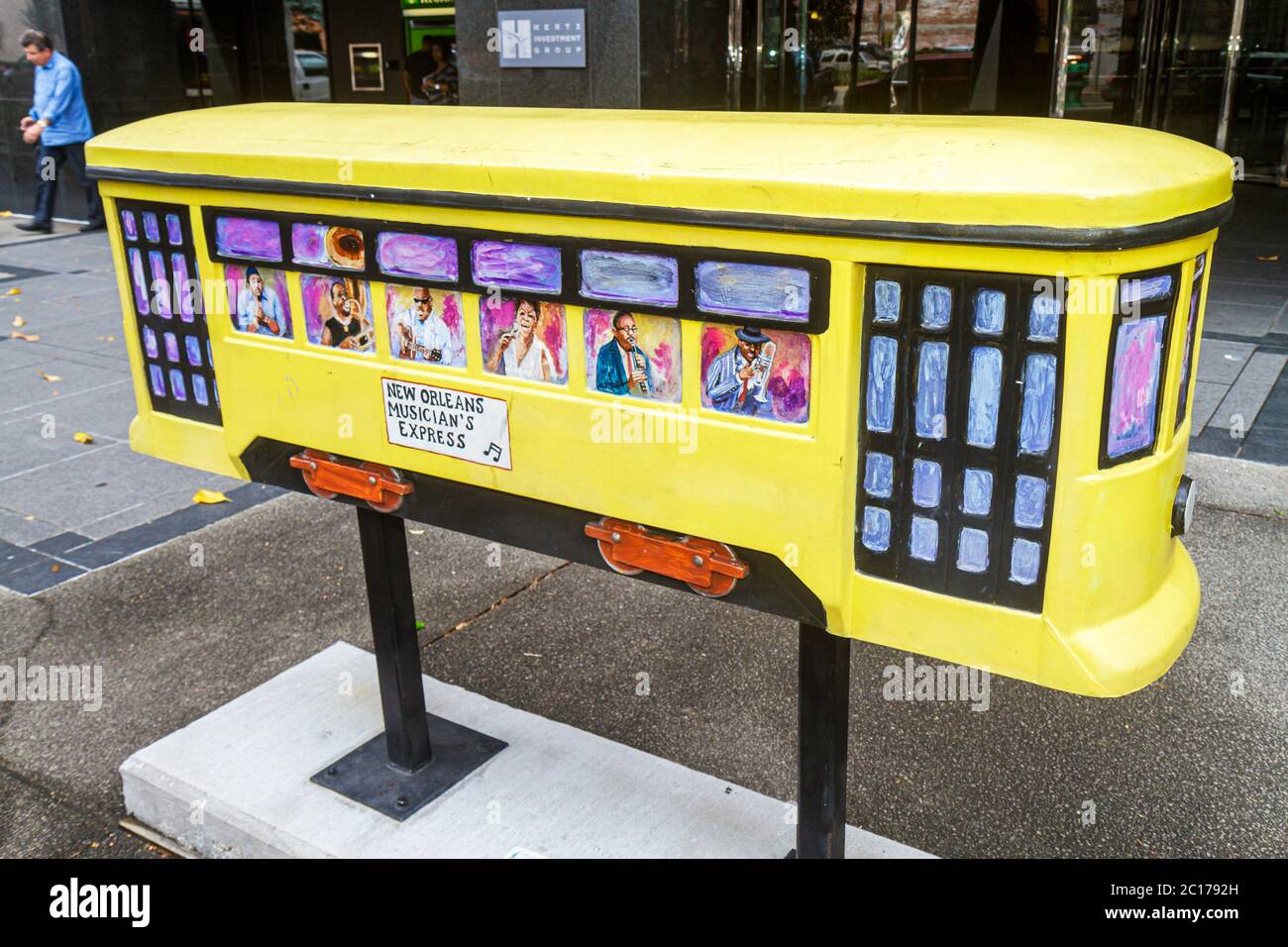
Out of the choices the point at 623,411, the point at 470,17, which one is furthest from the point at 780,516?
the point at 470,17

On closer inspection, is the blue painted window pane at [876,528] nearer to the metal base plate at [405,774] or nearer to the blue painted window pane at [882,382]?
the blue painted window pane at [882,382]

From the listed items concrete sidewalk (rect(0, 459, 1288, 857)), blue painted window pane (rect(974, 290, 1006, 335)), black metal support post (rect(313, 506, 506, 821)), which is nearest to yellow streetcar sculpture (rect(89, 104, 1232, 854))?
blue painted window pane (rect(974, 290, 1006, 335))

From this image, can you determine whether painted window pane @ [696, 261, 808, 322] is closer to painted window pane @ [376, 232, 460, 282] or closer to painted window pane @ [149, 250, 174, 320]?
painted window pane @ [376, 232, 460, 282]

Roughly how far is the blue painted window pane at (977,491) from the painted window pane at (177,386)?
2.31 meters

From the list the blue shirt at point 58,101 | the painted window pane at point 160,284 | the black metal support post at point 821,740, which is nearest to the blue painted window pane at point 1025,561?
the black metal support post at point 821,740

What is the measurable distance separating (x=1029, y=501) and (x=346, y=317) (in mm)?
1712

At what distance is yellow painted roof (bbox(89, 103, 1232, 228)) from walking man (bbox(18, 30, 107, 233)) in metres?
10.4

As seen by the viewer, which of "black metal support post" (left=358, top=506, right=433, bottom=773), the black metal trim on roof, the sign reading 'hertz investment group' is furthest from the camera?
the sign reading 'hertz investment group'

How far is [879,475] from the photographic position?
7.30 ft

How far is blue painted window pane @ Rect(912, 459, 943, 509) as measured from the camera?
7.13ft

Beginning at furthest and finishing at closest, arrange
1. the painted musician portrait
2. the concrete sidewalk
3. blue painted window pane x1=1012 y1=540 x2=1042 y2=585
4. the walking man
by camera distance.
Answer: the walking man
the concrete sidewalk
the painted musician portrait
blue painted window pane x1=1012 y1=540 x2=1042 y2=585

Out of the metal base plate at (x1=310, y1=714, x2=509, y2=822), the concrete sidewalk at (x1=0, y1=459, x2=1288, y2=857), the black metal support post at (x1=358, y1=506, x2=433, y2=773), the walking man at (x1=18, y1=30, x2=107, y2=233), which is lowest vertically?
the concrete sidewalk at (x1=0, y1=459, x2=1288, y2=857)

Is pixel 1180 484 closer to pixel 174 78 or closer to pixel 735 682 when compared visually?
pixel 735 682

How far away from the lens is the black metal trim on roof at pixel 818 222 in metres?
1.89
